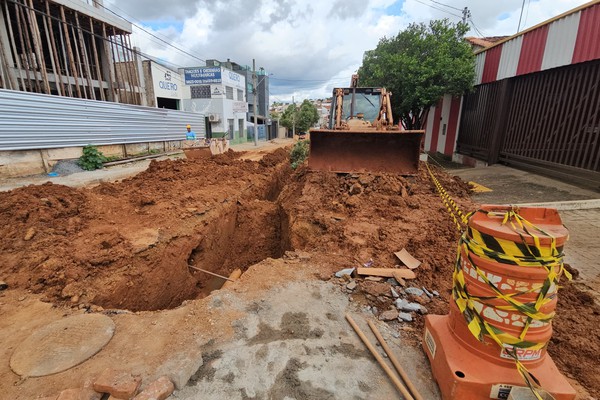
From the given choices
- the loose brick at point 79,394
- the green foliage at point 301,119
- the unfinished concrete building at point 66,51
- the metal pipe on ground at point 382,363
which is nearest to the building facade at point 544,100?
the metal pipe on ground at point 382,363

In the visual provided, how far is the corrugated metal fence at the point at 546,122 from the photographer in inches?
313

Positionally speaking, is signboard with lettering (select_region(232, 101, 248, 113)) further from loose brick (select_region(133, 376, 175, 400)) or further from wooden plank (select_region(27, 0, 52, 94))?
loose brick (select_region(133, 376, 175, 400))

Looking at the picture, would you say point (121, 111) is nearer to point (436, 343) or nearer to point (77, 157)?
point (77, 157)

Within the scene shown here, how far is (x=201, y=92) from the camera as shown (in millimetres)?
28766

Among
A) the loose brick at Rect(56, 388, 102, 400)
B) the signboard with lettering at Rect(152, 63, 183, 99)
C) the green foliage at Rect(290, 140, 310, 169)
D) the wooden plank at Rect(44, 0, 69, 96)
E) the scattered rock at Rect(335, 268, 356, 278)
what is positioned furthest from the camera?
the signboard with lettering at Rect(152, 63, 183, 99)

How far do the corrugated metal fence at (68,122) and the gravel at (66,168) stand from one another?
682mm

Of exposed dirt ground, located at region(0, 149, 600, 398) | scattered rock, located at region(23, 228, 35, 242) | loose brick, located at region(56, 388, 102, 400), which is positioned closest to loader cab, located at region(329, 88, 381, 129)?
exposed dirt ground, located at region(0, 149, 600, 398)

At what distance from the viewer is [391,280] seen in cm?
384

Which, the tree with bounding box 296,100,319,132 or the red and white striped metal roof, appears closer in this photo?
the red and white striped metal roof

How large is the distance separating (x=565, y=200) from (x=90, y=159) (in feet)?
51.8

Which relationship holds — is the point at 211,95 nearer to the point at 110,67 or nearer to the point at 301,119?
the point at 110,67

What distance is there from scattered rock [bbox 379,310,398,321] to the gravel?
41.7ft

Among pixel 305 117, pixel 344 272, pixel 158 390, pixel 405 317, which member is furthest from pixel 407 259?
pixel 305 117

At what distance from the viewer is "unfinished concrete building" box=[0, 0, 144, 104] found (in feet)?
39.0
